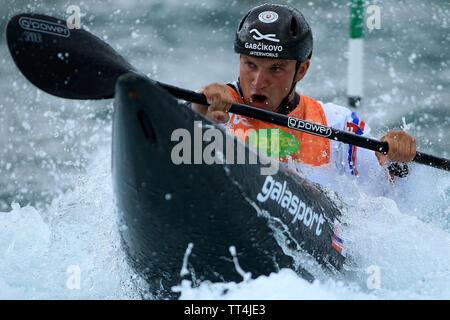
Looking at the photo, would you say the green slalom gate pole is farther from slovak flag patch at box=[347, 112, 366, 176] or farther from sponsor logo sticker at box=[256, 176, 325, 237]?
sponsor logo sticker at box=[256, 176, 325, 237]

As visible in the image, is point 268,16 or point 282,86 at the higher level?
point 268,16

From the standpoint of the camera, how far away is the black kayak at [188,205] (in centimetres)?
176

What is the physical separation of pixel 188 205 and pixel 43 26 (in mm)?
966

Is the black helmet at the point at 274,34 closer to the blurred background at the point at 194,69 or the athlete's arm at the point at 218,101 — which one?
the athlete's arm at the point at 218,101

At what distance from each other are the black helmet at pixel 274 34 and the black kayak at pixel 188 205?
66 centimetres

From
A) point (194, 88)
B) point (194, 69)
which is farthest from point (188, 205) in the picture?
point (194, 69)

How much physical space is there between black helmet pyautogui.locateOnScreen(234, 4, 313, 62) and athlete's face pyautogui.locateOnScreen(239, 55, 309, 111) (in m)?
0.04

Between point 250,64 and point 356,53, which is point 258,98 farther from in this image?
point 356,53

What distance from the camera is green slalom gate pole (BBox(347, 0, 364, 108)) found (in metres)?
4.69

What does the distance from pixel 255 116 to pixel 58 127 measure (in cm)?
316

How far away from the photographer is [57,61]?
7.48 feet

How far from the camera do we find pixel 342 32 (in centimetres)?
629
